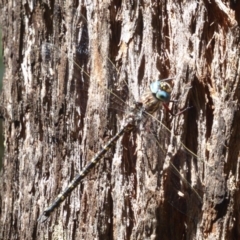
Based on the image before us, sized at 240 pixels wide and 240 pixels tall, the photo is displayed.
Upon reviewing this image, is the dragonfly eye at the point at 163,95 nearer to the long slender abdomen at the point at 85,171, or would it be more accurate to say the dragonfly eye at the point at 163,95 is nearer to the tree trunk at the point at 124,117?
the tree trunk at the point at 124,117

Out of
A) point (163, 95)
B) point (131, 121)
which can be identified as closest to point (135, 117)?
point (131, 121)

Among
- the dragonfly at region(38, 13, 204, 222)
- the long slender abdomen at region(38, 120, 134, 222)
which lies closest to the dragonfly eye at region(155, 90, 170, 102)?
the dragonfly at region(38, 13, 204, 222)

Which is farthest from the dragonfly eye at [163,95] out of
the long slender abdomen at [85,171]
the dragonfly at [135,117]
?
the long slender abdomen at [85,171]

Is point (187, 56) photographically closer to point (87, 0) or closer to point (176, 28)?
point (176, 28)

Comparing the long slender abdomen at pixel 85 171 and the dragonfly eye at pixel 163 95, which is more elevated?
the dragonfly eye at pixel 163 95

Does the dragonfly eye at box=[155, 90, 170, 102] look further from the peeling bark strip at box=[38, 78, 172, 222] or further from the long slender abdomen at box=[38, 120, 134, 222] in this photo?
the long slender abdomen at box=[38, 120, 134, 222]

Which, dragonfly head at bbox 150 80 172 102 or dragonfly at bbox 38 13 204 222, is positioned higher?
dragonfly head at bbox 150 80 172 102

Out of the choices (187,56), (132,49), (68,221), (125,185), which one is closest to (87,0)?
(132,49)
